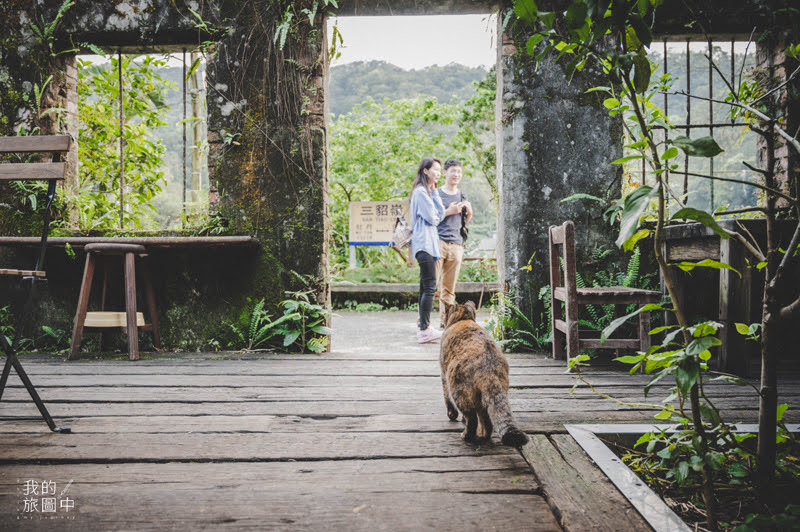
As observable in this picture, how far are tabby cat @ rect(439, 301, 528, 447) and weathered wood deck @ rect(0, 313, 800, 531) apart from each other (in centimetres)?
11

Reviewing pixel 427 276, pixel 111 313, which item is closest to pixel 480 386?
pixel 427 276

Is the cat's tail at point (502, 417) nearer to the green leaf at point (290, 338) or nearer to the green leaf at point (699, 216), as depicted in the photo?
the green leaf at point (699, 216)

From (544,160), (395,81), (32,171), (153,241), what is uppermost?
(395,81)

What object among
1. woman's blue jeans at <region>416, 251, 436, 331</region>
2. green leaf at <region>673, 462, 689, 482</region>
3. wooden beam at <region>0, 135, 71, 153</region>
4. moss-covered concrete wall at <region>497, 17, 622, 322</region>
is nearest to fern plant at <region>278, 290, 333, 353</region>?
woman's blue jeans at <region>416, 251, 436, 331</region>

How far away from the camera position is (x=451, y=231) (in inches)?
207

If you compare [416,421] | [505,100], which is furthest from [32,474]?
[505,100]

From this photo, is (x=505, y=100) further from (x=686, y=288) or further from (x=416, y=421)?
(x=416, y=421)

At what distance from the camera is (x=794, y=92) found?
3859 millimetres

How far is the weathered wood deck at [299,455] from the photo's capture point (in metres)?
1.42

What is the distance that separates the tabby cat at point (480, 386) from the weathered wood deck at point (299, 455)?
4.5 inches

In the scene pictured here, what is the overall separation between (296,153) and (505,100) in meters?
1.89
